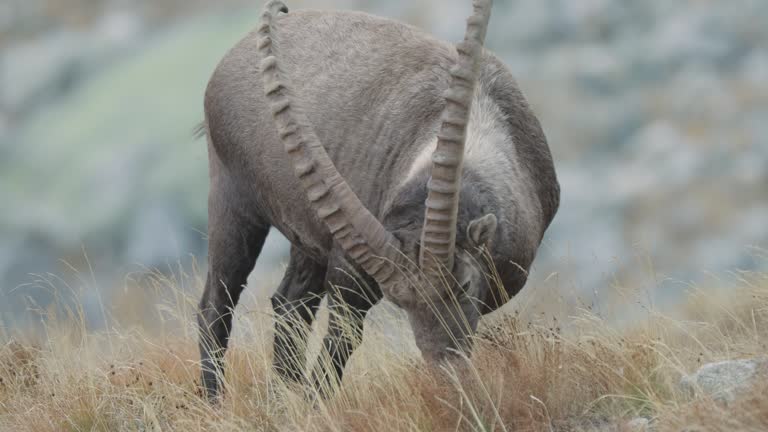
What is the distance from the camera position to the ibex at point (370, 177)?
18.2 ft

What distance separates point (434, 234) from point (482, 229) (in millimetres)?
240

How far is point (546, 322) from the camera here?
21.6 feet

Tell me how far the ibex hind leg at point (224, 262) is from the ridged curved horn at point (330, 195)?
157 centimetres

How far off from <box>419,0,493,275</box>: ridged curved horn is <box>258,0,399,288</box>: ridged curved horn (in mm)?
261

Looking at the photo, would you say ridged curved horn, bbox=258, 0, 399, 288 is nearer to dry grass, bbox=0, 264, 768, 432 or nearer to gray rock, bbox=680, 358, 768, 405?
dry grass, bbox=0, 264, 768, 432

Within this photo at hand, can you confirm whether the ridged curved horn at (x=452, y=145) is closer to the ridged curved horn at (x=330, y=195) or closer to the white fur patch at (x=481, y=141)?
the ridged curved horn at (x=330, y=195)

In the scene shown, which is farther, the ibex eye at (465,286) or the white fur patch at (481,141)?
the white fur patch at (481,141)

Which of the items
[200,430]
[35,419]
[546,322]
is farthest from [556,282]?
[35,419]

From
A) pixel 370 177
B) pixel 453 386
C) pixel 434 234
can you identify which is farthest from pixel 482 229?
pixel 370 177

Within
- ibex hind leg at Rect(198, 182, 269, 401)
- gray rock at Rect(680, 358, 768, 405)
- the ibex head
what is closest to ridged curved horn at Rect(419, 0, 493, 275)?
the ibex head

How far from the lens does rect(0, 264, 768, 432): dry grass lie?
5340 millimetres

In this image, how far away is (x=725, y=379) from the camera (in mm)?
5188

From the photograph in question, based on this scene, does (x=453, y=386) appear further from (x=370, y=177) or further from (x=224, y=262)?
(x=224, y=262)

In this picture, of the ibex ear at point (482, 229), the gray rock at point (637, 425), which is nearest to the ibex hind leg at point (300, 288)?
the ibex ear at point (482, 229)
